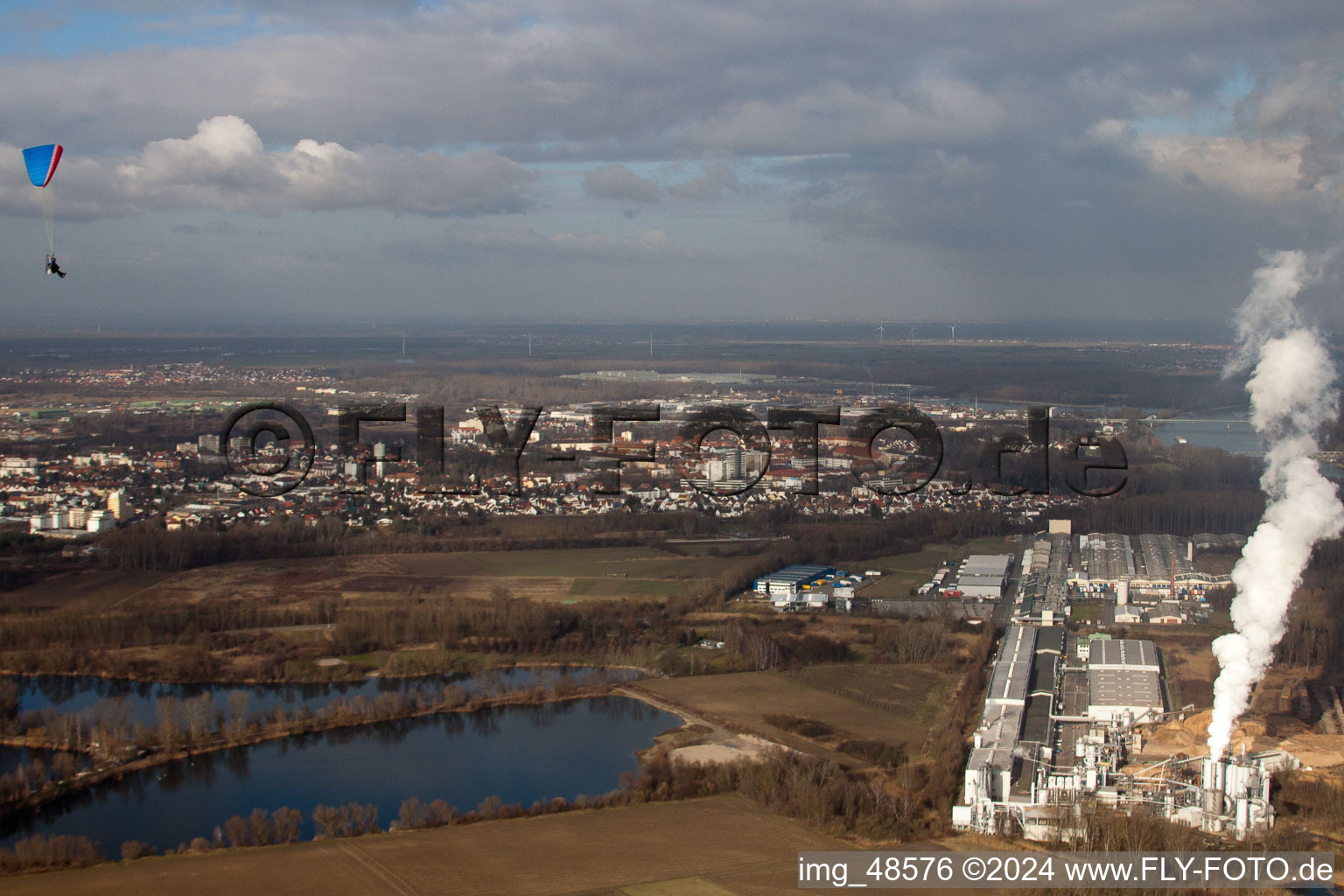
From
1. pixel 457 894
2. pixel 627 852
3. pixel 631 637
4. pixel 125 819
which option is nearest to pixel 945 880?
pixel 627 852

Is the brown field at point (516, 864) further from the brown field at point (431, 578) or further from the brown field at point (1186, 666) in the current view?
the brown field at point (431, 578)

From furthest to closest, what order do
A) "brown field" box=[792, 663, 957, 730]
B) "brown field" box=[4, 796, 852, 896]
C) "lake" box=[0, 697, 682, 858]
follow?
"brown field" box=[792, 663, 957, 730] → "lake" box=[0, 697, 682, 858] → "brown field" box=[4, 796, 852, 896]

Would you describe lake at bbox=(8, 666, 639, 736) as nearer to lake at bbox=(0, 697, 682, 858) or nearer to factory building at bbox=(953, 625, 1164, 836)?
lake at bbox=(0, 697, 682, 858)

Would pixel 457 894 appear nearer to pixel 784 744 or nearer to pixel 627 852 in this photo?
pixel 627 852

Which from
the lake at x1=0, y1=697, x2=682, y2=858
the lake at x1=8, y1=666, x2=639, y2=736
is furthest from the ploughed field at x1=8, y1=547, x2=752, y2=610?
the lake at x1=0, y1=697, x2=682, y2=858

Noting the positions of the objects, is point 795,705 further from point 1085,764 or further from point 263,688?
point 263,688

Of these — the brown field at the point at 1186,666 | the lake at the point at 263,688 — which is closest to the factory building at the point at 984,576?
the brown field at the point at 1186,666
